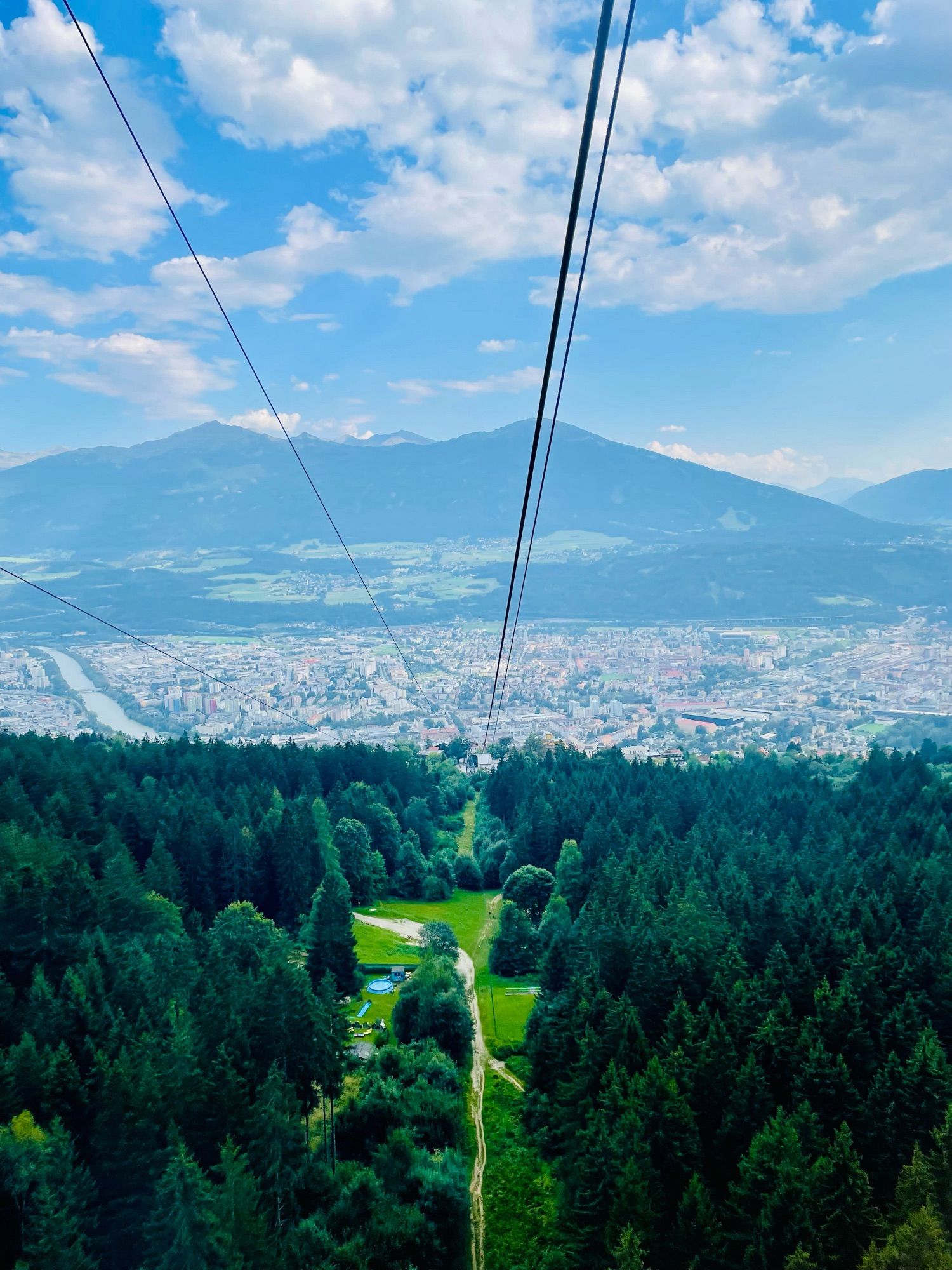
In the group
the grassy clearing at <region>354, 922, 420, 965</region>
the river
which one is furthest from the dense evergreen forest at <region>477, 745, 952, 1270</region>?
the river

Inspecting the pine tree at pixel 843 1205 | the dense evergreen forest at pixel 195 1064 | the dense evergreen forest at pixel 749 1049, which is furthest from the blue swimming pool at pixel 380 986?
the pine tree at pixel 843 1205

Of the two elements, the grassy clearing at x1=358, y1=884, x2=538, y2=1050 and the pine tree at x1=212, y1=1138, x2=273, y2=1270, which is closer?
the pine tree at x1=212, y1=1138, x2=273, y2=1270

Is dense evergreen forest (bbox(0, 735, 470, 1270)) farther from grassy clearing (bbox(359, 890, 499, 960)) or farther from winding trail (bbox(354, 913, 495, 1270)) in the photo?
grassy clearing (bbox(359, 890, 499, 960))

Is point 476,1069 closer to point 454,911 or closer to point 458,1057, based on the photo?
point 458,1057

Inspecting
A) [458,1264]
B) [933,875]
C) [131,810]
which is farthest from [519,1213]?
[131,810]

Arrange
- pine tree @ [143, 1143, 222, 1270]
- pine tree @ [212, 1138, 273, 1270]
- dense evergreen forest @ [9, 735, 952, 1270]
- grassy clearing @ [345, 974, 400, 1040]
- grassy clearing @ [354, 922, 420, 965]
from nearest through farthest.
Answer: pine tree @ [143, 1143, 222, 1270] → pine tree @ [212, 1138, 273, 1270] → dense evergreen forest @ [9, 735, 952, 1270] → grassy clearing @ [345, 974, 400, 1040] → grassy clearing @ [354, 922, 420, 965]

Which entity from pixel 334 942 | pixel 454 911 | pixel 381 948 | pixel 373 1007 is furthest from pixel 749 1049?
pixel 454 911

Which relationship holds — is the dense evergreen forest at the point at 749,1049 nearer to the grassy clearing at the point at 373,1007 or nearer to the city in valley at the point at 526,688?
the grassy clearing at the point at 373,1007
